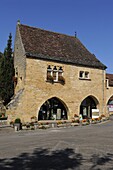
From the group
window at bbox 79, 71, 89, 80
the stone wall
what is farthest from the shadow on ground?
window at bbox 79, 71, 89, 80

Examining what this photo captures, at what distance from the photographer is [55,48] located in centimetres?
2506

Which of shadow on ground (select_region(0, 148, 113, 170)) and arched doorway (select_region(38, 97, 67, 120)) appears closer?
shadow on ground (select_region(0, 148, 113, 170))

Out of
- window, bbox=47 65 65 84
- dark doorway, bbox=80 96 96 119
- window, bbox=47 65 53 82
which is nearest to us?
window, bbox=47 65 53 82

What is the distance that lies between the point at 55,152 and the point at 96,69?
17.8m

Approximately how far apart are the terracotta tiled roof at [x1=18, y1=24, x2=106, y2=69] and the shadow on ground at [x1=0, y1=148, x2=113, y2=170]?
1396 centimetres

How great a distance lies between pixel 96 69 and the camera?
26.3 metres

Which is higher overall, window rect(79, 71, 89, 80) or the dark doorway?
window rect(79, 71, 89, 80)

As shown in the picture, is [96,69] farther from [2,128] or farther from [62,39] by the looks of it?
[2,128]

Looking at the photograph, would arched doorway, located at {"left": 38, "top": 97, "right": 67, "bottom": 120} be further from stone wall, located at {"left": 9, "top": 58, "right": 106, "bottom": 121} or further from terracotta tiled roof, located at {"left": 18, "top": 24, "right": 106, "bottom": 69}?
terracotta tiled roof, located at {"left": 18, "top": 24, "right": 106, "bottom": 69}

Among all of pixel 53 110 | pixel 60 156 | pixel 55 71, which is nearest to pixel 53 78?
pixel 55 71

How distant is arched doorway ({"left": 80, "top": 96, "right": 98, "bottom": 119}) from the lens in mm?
26062

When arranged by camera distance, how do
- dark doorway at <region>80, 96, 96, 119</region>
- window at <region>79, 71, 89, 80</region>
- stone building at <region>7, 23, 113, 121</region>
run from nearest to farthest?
1. stone building at <region>7, 23, 113, 121</region>
2. window at <region>79, 71, 89, 80</region>
3. dark doorway at <region>80, 96, 96, 119</region>

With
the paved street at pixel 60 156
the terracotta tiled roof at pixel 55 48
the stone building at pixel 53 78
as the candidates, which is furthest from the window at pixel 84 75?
the paved street at pixel 60 156

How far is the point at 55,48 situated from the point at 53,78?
13.2 feet
